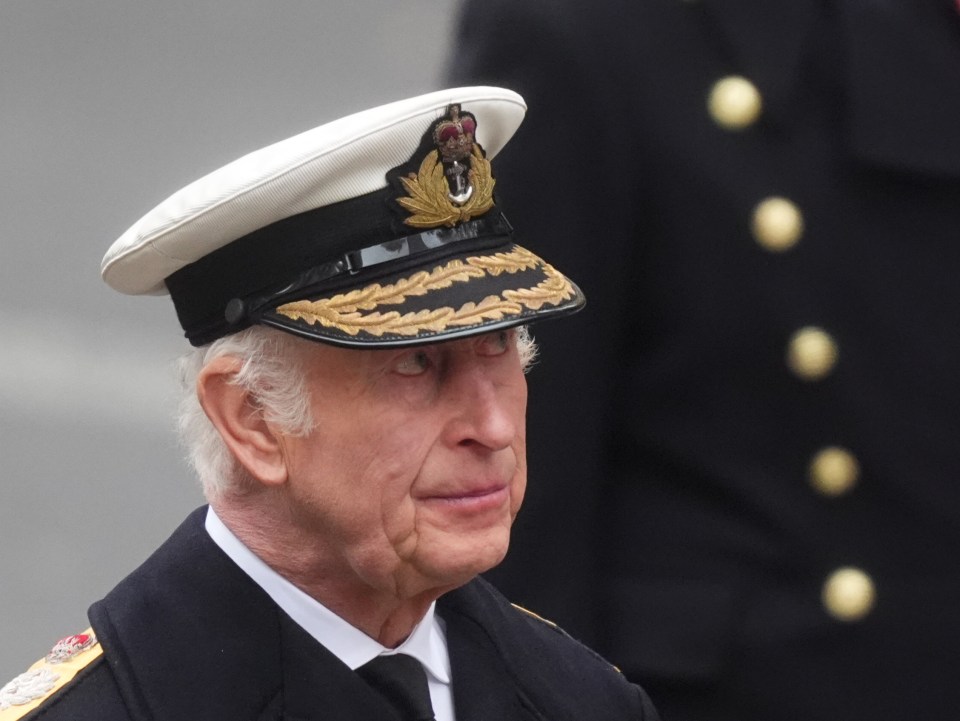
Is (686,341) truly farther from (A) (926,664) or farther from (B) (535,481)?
(A) (926,664)

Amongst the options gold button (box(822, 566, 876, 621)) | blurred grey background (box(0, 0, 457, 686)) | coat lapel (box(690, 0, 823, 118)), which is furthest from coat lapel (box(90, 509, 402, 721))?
blurred grey background (box(0, 0, 457, 686))

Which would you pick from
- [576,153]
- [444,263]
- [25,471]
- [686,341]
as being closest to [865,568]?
[686,341]

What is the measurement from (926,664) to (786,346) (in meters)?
0.47

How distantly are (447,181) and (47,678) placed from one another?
71 centimetres

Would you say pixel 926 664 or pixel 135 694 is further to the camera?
pixel 926 664

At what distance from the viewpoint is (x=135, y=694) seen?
2369 millimetres

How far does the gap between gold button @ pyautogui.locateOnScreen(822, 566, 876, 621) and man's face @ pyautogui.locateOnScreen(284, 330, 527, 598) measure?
74 centimetres

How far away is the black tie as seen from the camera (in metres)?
2.46

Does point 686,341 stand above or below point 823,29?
below

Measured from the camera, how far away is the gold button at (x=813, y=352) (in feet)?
9.69

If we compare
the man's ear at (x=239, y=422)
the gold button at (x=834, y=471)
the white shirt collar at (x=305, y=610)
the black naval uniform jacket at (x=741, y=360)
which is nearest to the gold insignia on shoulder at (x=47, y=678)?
the white shirt collar at (x=305, y=610)

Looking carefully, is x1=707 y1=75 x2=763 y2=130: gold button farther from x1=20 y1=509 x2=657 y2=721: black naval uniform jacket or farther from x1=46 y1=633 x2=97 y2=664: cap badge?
x1=46 y1=633 x2=97 y2=664: cap badge

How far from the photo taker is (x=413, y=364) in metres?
2.36

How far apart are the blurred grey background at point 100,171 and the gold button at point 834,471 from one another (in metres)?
1.64
